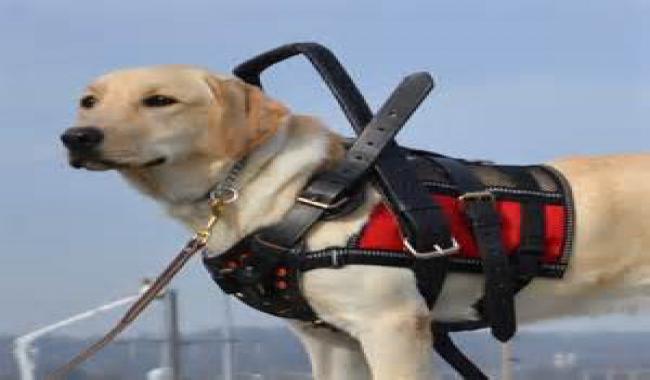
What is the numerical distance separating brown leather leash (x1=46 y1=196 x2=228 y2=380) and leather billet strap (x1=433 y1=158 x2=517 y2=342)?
0.52 meters

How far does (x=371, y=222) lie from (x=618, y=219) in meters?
0.63

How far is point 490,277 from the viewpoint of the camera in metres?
3.06

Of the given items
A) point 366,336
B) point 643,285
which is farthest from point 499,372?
point 366,336

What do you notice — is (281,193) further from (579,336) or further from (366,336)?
(579,336)

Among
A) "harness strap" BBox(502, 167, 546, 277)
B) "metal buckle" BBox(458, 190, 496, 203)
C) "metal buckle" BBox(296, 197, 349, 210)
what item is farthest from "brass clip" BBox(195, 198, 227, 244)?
"harness strap" BBox(502, 167, 546, 277)

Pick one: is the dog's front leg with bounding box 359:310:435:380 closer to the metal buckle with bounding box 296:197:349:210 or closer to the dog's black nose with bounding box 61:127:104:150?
the metal buckle with bounding box 296:197:349:210

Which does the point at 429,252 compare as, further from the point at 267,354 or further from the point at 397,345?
the point at 267,354

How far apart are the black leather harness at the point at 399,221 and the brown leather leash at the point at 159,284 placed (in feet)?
0.20

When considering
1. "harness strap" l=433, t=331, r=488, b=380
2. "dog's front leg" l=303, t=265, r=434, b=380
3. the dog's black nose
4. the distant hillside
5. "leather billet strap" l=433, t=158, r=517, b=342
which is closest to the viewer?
Answer: the dog's black nose

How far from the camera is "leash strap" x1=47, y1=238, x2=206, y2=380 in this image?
3121 mm

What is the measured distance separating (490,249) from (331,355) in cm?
51

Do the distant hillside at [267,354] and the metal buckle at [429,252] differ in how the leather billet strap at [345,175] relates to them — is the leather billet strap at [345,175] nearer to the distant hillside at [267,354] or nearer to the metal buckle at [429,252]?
the metal buckle at [429,252]

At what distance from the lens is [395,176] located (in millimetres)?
3014

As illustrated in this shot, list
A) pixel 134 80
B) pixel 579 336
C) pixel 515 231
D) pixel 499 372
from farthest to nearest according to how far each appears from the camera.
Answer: pixel 499 372
pixel 579 336
pixel 515 231
pixel 134 80
